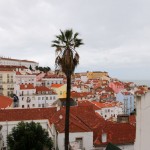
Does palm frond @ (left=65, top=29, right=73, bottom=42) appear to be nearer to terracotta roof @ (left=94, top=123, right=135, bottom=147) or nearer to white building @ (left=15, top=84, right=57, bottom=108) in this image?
terracotta roof @ (left=94, top=123, right=135, bottom=147)

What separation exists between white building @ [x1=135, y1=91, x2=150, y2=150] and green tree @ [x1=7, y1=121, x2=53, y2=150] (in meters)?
12.4

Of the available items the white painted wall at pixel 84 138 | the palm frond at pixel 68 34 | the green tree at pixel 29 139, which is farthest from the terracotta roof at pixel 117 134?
the palm frond at pixel 68 34

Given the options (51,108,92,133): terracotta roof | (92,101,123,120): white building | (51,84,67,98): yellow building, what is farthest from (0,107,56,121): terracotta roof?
(51,84,67,98): yellow building

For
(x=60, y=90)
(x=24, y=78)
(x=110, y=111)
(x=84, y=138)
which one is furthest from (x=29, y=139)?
(x=24, y=78)

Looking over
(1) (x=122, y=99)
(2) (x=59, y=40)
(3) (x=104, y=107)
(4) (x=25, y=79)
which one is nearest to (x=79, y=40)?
(2) (x=59, y=40)

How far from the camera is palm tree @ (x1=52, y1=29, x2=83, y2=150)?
22.7m

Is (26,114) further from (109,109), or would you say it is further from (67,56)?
(109,109)

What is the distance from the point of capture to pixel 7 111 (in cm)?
3447

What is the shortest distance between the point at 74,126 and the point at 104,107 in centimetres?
6174

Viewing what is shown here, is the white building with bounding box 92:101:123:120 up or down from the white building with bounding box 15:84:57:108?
down

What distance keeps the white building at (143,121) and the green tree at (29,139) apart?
1236 centimetres

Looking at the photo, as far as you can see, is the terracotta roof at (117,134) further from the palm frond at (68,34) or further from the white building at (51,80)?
the white building at (51,80)

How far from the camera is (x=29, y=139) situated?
83.3 feet

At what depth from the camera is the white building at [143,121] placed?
14109 millimetres
